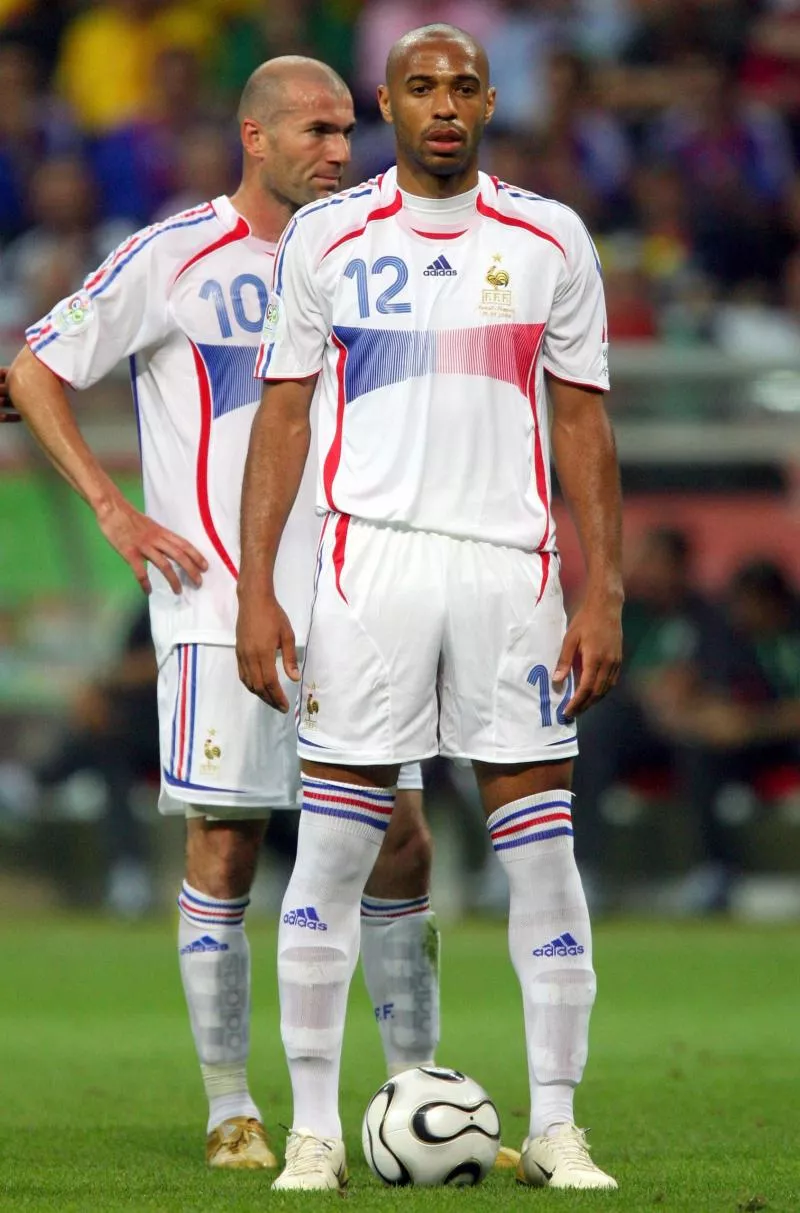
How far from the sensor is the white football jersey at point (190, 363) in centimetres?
568

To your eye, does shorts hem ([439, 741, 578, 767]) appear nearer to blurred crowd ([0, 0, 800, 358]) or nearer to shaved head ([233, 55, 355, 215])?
shaved head ([233, 55, 355, 215])

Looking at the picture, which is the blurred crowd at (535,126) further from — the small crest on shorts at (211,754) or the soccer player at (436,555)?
the soccer player at (436,555)

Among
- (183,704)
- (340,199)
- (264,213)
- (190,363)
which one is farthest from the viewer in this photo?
(264,213)

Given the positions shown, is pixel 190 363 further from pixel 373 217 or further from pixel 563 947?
pixel 563 947

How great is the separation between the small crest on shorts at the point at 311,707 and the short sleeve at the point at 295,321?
716mm

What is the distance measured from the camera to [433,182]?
4.82 m

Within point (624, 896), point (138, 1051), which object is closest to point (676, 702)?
point (624, 896)

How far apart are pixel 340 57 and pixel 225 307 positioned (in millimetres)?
10704

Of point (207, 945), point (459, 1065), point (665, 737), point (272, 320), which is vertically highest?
point (272, 320)

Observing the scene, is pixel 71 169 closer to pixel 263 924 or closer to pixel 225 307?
pixel 263 924

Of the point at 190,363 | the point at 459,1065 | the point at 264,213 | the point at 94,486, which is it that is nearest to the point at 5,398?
the point at 94,486

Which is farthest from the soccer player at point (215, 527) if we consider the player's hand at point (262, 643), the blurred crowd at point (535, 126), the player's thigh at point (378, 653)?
the blurred crowd at point (535, 126)

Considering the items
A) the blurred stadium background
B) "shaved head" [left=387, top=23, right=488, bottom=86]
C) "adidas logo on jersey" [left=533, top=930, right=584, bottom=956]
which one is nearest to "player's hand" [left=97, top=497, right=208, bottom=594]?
"shaved head" [left=387, top=23, right=488, bottom=86]

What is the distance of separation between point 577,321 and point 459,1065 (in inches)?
122
